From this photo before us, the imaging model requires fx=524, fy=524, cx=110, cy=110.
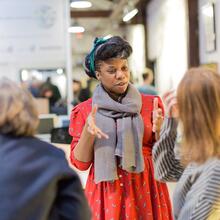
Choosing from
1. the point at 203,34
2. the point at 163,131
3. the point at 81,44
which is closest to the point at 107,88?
the point at 163,131

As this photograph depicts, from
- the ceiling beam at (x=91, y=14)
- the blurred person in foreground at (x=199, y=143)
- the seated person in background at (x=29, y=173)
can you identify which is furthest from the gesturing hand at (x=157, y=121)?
the ceiling beam at (x=91, y=14)

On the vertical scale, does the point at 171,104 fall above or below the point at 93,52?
below

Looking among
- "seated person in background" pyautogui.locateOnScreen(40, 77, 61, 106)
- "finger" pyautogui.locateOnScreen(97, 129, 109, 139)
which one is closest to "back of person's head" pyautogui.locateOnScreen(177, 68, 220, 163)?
"finger" pyautogui.locateOnScreen(97, 129, 109, 139)

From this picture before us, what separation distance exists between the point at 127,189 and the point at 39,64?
5124 millimetres

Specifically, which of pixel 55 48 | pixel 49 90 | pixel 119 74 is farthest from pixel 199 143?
pixel 55 48

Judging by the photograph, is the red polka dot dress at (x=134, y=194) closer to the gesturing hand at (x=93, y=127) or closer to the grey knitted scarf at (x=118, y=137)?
the grey knitted scarf at (x=118, y=137)

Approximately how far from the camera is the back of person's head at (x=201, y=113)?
1534mm

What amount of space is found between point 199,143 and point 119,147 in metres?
0.65

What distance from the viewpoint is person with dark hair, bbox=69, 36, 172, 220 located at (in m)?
2.13

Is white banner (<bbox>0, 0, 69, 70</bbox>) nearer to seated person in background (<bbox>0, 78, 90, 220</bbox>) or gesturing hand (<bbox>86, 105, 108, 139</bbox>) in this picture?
gesturing hand (<bbox>86, 105, 108, 139</bbox>)

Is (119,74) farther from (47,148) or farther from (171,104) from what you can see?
(47,148)

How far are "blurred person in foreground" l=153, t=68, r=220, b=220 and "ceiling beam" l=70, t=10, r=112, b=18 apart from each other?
12.5 m

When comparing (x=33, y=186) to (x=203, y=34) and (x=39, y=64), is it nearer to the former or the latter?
(x=39, y=64)

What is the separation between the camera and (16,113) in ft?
5.16
